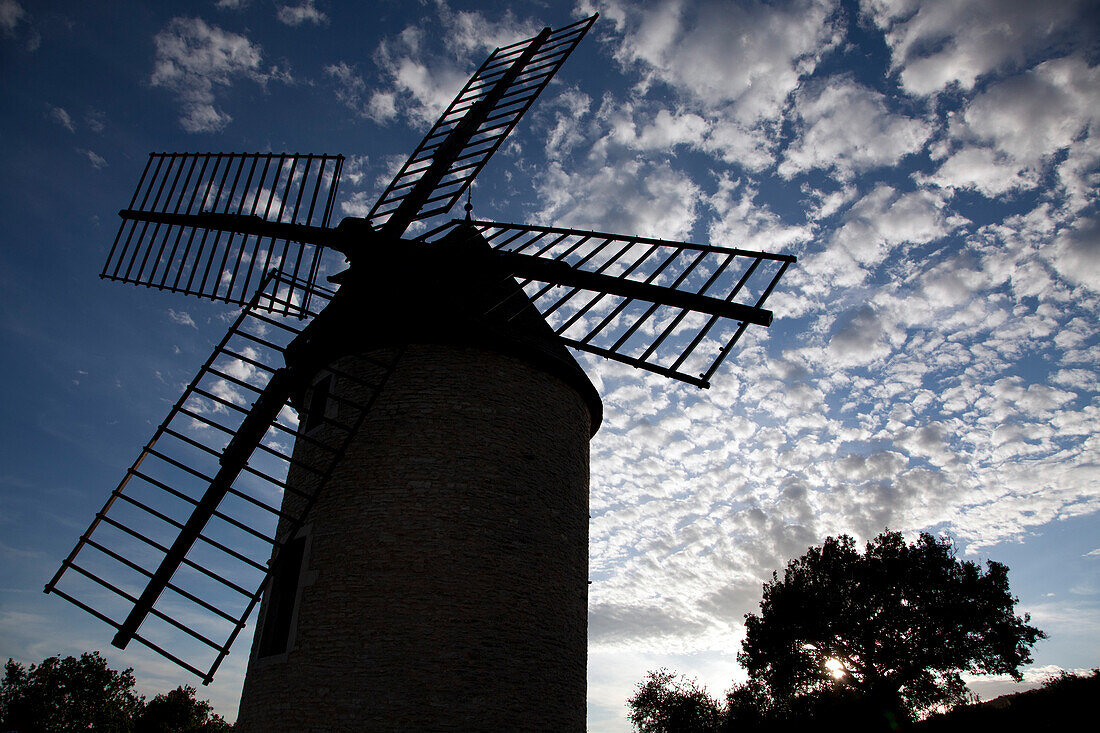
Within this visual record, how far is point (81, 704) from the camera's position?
4369 centimetres

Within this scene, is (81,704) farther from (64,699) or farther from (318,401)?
(318,401)

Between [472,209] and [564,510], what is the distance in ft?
21.6

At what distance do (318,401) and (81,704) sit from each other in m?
49.6

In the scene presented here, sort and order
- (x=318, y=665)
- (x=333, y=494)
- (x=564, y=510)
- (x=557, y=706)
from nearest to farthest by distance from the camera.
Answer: (x=318, y=665) < (x=557, y=706) < (x=333, y=494) < (x=564, y=510)

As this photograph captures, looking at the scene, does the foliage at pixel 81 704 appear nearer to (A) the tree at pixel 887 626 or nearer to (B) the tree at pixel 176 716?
(B) the tree at pixel 176 716

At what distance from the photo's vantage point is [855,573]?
28.4m

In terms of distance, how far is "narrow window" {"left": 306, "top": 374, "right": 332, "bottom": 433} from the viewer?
33.8 feet

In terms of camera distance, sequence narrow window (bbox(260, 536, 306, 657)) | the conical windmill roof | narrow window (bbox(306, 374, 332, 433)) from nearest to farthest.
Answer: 1. narrow window (bbox(260, 536, 306, 657))
2. the conical windmill roof
3. narrow window (bbox(306, 374, 332, 433))

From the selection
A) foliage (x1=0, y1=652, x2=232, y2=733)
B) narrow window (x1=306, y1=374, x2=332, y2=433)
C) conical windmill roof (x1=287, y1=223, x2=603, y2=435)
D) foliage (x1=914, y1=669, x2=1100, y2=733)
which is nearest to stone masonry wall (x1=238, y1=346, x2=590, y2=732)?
conical windmill roof (x1=287, y1=223, x2=603, y2=435)

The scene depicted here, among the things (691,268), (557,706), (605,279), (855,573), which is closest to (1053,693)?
(557,706)

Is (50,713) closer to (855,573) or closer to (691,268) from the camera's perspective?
(855,573)

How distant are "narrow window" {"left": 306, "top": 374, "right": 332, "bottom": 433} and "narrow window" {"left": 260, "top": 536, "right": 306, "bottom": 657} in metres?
2.04

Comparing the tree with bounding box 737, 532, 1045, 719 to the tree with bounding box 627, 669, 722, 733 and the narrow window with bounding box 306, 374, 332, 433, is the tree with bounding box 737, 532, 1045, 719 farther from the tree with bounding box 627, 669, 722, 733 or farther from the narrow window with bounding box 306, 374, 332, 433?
the narrow window with bounding box 306, 374, 332, 433

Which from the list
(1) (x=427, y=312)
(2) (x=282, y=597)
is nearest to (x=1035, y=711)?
(1) (x=427, y=312)
